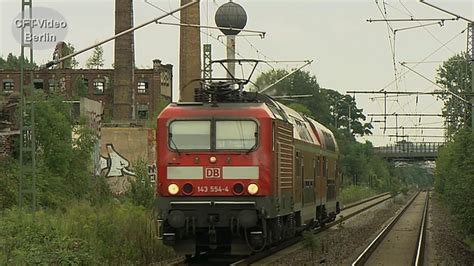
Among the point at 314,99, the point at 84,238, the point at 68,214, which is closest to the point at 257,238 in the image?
the point at 84,238

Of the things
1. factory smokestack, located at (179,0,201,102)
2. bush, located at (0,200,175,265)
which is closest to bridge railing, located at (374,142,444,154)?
factory smokestack, located at (179,0,201,102)

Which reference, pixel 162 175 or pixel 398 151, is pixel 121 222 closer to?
pixel 162 175

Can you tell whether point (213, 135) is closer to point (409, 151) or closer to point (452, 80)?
point (452, 80)

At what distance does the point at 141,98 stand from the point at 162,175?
6822 cm

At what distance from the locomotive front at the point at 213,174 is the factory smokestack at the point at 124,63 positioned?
98.5 feet

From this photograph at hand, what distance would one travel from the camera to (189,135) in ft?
60.0

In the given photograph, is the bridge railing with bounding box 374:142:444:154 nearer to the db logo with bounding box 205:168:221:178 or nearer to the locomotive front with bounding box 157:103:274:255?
the locomotive front with bounding box 157:103:274:255

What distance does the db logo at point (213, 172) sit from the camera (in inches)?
706

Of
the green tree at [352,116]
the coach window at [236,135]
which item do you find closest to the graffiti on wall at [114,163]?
the coach window at [236,135]

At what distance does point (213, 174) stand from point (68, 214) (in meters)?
5.90

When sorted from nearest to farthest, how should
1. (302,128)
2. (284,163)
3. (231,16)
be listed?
(284,163) < (302,128) < (231,16)

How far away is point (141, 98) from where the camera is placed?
281 feet

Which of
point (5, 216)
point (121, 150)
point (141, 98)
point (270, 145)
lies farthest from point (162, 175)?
point (141, 98)

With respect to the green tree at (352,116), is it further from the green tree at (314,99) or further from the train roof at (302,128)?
the train roof at (302,128)
